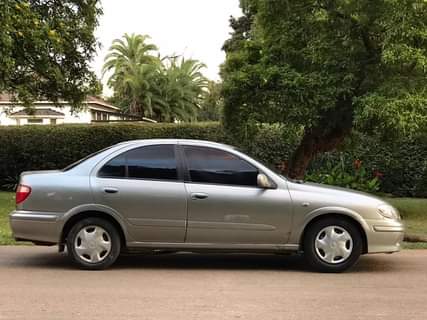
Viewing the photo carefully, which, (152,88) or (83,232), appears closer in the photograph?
(83,232)

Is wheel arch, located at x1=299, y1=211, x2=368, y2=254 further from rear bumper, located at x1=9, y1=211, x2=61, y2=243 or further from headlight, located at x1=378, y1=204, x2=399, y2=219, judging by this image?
rear bumper, located at x1=9, y1=211, x2=61, y2=243

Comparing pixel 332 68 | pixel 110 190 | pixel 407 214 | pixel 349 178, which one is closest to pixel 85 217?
pixel 110 190

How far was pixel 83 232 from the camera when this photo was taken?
754cm

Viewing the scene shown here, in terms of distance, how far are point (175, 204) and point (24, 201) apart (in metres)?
1.91

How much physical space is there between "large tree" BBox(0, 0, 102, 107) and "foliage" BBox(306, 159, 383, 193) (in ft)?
22.5

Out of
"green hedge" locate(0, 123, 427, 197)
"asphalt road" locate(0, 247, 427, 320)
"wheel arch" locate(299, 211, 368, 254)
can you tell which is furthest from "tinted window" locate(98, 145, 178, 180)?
"green hedge" locate(0, 123, 427, 197)

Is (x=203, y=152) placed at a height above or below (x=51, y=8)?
below

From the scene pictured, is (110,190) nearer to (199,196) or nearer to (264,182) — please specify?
(199,196)

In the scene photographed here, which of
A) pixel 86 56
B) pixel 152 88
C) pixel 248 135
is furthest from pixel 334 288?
pixel 152 88

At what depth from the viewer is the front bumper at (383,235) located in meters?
7.55

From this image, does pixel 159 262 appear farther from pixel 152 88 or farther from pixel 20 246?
pixel 152 88

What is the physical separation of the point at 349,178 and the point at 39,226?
10244mm

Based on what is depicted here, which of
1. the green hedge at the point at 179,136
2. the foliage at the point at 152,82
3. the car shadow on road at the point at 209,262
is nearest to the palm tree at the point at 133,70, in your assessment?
the foliage at the point at 152,82

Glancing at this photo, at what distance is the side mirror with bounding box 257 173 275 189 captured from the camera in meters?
7.55
